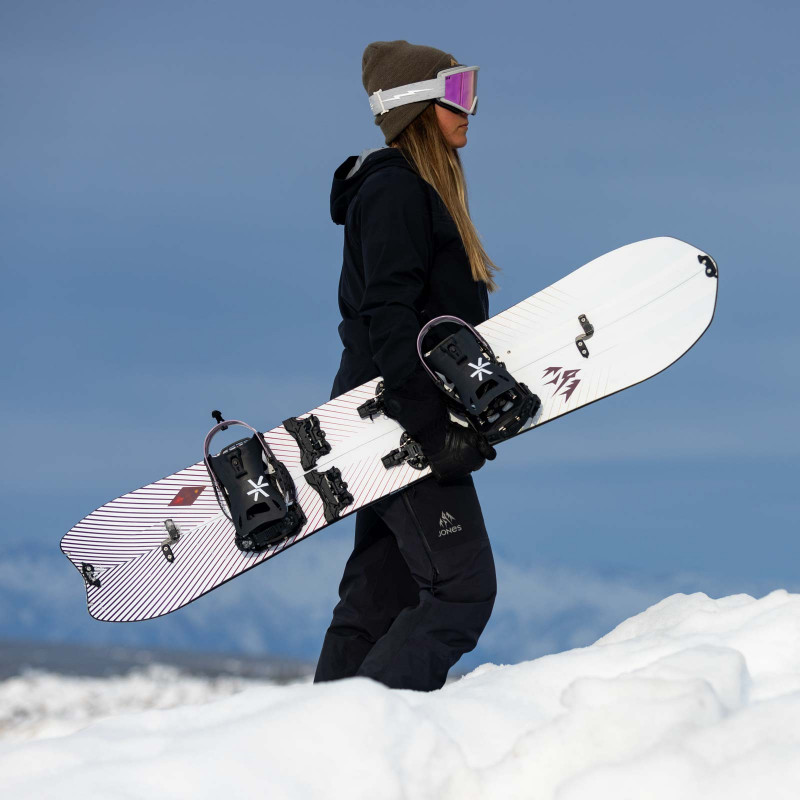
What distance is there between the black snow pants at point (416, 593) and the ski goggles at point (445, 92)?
156cm

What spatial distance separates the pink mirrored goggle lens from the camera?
3.55 metres

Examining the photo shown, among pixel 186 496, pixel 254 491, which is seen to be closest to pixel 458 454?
pixel 254 491

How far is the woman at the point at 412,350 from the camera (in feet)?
10.1

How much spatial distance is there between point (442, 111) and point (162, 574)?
2305mm

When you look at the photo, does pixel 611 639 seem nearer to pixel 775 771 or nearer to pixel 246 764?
pixel 775 771

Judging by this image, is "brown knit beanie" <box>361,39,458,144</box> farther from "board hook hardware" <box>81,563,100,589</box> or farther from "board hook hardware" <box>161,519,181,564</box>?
"board hook hardware" <box>81,563,100,589</box>

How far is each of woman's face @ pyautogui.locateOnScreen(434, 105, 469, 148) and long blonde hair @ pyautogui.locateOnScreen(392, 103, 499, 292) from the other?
18mm

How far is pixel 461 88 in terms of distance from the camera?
11.7ft

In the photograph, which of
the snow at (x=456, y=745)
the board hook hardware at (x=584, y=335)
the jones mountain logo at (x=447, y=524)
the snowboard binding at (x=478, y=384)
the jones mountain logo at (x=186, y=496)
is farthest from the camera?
the jones mountain logo at (x=186, y=496)

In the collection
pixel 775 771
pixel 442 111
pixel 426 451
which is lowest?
pixel 775 771

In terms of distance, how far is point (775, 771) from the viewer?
1.80m

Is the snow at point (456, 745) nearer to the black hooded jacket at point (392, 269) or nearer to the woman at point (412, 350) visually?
the woman at point (412, 350)

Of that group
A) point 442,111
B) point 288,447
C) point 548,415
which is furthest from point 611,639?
point 442,111

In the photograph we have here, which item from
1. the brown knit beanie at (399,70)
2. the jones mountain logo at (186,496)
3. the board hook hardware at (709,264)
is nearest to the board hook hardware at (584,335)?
the board hook hardware at (709,264)
